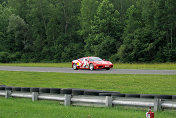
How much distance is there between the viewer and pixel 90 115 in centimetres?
696

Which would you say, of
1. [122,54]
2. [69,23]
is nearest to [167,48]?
[122,54]

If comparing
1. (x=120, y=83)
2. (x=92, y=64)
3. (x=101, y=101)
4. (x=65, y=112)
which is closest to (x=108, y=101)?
(x=101, y=101)

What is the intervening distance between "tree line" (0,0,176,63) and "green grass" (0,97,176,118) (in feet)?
135

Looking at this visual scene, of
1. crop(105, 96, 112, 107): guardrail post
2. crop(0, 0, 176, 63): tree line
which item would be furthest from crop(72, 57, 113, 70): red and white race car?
crop(0, 0, 176, 63): tree line

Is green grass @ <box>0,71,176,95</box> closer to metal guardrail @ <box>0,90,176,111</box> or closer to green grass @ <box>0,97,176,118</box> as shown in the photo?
metal guardrail @ <box>0,90,176,111</box>

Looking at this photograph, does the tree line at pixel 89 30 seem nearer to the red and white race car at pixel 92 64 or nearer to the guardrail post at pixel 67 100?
the red and white race car at pixel 92 64

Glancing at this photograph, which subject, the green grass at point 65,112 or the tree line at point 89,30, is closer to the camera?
the green grass at point 65,112

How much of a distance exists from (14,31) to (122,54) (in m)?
31.0

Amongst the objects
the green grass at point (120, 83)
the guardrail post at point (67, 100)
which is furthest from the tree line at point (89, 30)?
the guardrail post at point (67, 100)

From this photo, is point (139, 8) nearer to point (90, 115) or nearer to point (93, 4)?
point (93, 4)

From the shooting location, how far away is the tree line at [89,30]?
49.4 metres

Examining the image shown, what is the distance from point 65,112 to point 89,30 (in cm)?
5698

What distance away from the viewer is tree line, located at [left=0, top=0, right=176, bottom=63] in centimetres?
4944

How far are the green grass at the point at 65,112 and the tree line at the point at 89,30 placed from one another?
41.0 metres
